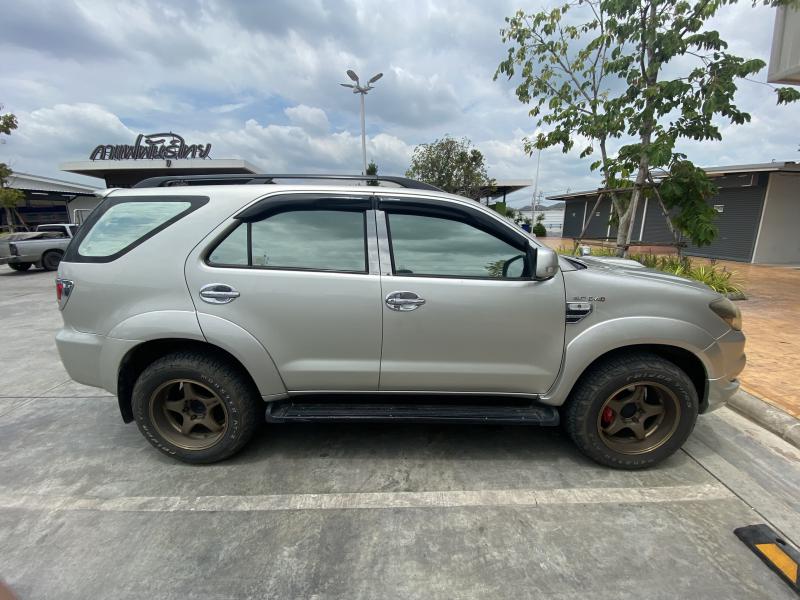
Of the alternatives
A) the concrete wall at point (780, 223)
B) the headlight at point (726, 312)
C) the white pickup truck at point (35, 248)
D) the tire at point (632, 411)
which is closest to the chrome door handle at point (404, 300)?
the tire at point (632, 411)

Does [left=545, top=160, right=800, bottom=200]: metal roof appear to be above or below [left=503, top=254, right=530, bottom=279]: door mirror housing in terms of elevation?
above

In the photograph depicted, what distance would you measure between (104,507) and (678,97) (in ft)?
29.0

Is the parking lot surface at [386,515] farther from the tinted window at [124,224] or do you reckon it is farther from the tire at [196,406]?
the tinted window at [124,224]

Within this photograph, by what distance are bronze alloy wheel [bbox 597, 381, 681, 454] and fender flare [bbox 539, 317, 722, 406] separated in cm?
34

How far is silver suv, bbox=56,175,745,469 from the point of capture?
2576mm

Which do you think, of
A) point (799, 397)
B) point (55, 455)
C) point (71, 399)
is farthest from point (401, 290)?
point (799, 397)

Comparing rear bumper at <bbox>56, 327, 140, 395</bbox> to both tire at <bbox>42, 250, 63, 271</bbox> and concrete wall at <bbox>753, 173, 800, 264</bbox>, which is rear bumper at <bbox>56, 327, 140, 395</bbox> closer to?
tire at <bbox>42, 250, 63, 271</bbox>

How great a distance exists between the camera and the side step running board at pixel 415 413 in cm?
265

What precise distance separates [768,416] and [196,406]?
4568 mm

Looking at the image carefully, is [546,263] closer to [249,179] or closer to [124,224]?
[249,179]

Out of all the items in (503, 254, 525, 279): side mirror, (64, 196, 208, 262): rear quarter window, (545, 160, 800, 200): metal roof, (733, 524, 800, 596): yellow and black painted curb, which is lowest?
(733, 524, 800, 596): yellow and black painted curb

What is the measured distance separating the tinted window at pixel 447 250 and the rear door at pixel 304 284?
20 centimetres

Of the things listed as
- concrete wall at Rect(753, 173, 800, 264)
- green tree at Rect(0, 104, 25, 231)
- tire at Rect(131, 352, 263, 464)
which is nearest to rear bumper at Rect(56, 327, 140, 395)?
tire at Rect(131, 352, 263, 464)

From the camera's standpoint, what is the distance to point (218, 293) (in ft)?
8.45
